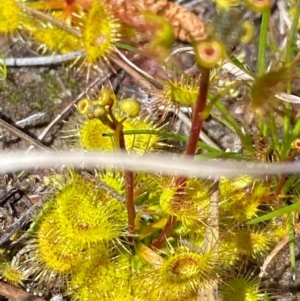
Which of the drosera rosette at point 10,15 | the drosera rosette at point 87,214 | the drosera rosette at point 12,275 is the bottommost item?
the drosera rosette at point 12,275

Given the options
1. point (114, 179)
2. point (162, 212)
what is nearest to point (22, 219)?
point (114, 179)

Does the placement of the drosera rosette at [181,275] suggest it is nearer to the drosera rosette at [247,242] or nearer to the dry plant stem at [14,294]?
the drosera rosette at [247,242]

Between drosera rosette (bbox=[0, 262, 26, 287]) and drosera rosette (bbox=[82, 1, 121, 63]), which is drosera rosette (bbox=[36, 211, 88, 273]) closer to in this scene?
drosera rosette (bbox=[0, 262, 26, 287])

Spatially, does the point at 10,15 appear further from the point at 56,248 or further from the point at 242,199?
the point at 242,199

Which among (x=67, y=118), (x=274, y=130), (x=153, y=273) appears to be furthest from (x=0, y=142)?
(x=274, y=130)

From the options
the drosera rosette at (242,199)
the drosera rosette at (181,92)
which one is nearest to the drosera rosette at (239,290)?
the drosera rosette at (242,199)

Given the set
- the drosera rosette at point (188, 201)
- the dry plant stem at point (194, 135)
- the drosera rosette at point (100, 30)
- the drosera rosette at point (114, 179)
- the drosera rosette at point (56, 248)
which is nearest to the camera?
the dry plant stem at point (194, 135)
